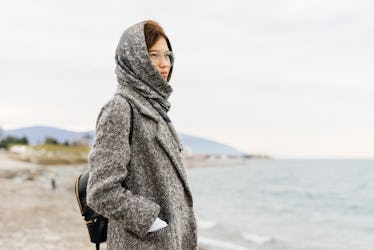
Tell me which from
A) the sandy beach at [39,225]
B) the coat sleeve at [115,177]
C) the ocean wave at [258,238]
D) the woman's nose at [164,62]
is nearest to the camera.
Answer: the coat sleeve at [115,177]

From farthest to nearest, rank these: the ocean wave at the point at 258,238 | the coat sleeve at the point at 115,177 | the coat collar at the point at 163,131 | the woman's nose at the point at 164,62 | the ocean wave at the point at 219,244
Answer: the ocean wave at the point at 258,238
the ocean wave at the point at 219,244
the woman's nose at the point at 164,62
the coat collar at the point at 163,131
the coat sleeve at the point at 115,177

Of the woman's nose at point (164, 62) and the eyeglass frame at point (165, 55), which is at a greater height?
the eyeglass frame at point (165, 55)

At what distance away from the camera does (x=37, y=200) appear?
14.6 metres

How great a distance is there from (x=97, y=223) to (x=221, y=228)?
11.5 m

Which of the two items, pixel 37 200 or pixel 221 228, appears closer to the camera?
pixel 221 228

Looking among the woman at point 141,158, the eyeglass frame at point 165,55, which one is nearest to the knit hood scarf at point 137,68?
the woman at point 141,158

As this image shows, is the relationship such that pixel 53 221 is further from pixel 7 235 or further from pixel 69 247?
pixel 69 247

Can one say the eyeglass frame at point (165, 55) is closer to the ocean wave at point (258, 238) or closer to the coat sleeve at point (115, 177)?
the coat sleeve at point (115, 177)

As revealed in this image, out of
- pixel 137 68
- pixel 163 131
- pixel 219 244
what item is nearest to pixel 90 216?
pixel 163 131

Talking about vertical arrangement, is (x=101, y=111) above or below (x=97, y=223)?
above

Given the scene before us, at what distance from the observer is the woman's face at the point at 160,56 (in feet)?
6.36

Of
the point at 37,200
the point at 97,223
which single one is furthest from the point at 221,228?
the point at 97,223

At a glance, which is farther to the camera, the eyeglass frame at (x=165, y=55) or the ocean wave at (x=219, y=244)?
the ocean wave at (x=219, y=244)

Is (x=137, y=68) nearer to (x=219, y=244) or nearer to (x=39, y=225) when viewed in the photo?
(x=39, y=225)
